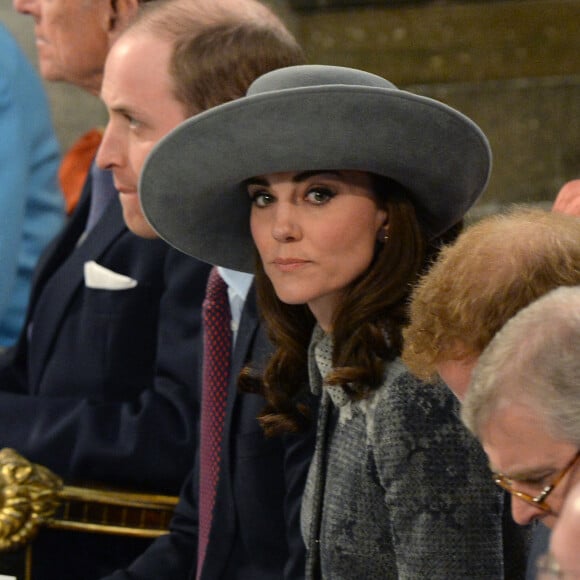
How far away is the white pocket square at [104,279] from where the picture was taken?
2.88 meters

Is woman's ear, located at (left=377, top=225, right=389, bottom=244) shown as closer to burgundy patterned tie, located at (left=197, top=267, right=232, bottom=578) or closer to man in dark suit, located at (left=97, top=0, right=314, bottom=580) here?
man in dark suit, located at (left=97, top=0, right=314, bottom=580)

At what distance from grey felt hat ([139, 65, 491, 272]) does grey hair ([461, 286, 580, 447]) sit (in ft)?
1.85

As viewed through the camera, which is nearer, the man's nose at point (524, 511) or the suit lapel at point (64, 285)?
the man's nose at point (524, 511)

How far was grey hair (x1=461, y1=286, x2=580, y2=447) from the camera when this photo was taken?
1.40m

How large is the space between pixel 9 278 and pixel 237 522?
146cm

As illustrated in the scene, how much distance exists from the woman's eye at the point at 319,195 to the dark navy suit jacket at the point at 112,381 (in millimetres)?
731

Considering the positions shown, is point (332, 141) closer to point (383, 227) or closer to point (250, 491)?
point (383, 227)

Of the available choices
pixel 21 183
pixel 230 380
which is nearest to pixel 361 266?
pixel 230 380

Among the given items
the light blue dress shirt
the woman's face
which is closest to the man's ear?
the light blue dress shirt

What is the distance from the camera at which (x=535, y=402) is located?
Answer: 142cm

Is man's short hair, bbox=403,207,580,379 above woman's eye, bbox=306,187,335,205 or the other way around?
above

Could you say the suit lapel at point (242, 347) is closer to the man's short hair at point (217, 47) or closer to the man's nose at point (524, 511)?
the man's short hair at point (217, 47)

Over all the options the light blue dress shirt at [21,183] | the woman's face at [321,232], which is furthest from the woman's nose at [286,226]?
the light blue dress shirt at [21,183]

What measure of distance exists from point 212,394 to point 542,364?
1173mm
